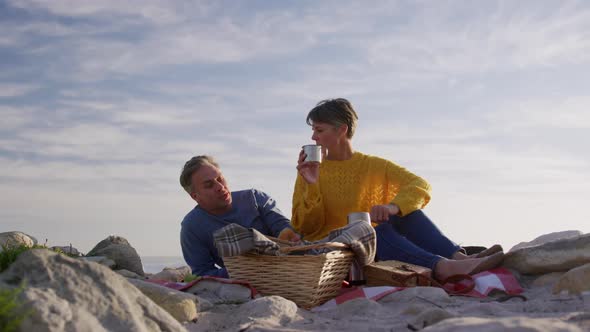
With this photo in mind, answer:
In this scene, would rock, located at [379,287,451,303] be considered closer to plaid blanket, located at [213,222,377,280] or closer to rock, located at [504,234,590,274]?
plaid blanket, located at [213,222,377,280]

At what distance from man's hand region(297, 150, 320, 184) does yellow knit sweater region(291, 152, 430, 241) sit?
0.10 m

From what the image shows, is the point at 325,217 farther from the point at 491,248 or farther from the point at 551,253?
the point at 551,253

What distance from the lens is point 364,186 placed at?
21.0ft

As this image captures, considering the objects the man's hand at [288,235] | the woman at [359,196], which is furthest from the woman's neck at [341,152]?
the man's hand at [288,235]

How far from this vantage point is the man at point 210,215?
20.2ft

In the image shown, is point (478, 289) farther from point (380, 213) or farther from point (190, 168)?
point (190, 168)

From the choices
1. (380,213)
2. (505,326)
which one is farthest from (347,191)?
(505,326)

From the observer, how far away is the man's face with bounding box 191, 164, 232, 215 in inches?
241

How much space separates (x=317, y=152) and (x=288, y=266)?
1.28 metres

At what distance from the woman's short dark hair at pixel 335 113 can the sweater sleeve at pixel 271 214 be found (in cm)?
90

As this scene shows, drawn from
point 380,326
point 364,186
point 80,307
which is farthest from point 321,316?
point 364,186

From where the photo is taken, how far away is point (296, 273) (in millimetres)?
4719

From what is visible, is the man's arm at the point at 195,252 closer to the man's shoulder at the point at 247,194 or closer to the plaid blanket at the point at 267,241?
the man's shoulder at the point at 247,194

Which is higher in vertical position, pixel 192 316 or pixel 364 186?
pixel 364 186
